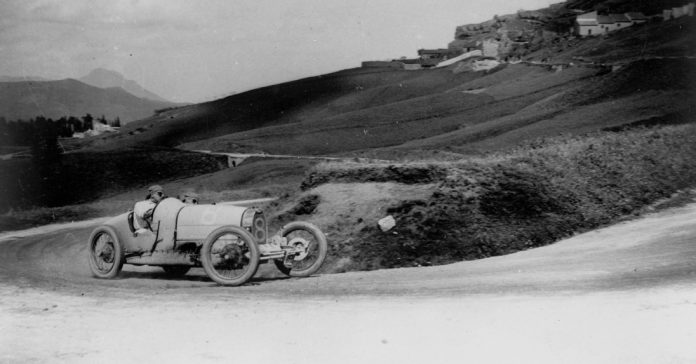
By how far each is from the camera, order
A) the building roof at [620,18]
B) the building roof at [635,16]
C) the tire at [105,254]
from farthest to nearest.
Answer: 1. the building roof at [620,18]
2. the building roof at [635,16]
3. the tire at [105,254]

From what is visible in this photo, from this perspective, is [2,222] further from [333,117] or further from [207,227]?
[333,117]

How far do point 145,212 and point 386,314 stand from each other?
6.91 m

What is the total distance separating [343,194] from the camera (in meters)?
19.9

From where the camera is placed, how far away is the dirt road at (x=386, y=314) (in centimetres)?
827

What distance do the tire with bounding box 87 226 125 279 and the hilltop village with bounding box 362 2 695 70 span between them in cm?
9988

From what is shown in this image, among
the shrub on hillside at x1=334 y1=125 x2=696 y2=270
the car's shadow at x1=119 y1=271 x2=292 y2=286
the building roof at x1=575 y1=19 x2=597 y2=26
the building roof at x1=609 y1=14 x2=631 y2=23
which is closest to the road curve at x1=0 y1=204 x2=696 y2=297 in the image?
the car's shadow at x1=119 y1=271 x2=292 y2=286

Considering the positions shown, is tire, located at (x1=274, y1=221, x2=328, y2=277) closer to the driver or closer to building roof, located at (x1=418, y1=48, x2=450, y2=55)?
the driver

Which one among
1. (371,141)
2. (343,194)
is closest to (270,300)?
(343,194)

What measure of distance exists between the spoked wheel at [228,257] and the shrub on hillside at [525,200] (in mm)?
3561

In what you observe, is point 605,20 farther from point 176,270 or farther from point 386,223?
point 176,270

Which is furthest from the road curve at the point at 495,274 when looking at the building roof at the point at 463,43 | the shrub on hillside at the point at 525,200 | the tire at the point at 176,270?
the building roof at the point at 463,43

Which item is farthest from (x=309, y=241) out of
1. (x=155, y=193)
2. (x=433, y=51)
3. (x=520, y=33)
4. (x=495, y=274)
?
(x=433, y=51)

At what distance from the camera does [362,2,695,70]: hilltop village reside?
12138cm

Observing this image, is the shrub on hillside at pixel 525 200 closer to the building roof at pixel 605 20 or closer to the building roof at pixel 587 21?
the building roof at pixel 587 21
